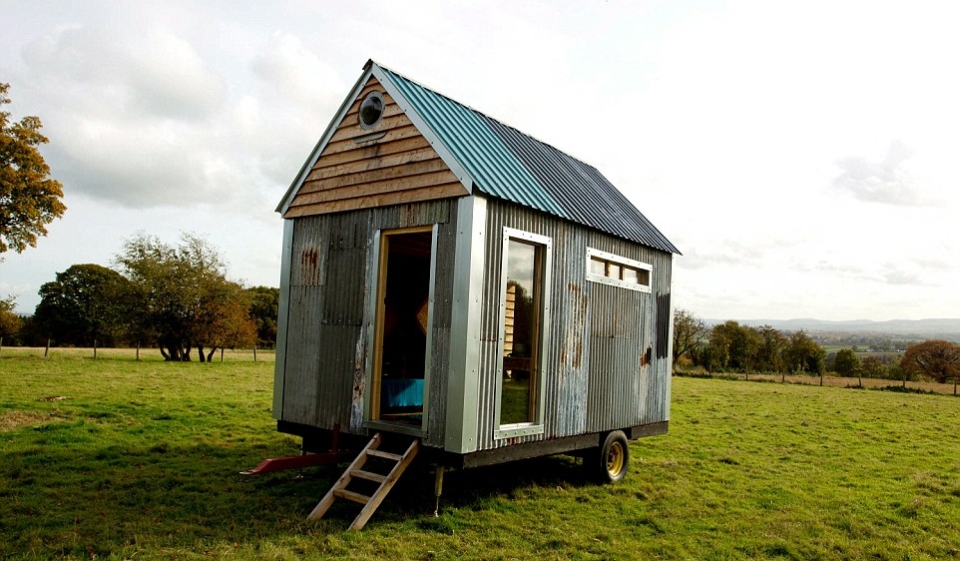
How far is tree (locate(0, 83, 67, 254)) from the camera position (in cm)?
2264

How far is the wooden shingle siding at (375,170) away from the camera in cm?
809

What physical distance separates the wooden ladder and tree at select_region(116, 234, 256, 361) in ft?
91.0

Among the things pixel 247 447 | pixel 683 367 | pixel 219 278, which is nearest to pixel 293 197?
pixel 247 447

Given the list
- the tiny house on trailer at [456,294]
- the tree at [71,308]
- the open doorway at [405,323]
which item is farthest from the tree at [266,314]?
the tiny house on trailer at [456,294]

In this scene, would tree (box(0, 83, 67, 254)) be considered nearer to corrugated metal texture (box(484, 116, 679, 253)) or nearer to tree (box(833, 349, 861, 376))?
corrugated metal texture (box(484, 116, 679, 253))

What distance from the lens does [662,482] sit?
34.4ft

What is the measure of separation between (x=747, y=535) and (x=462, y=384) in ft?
13.0

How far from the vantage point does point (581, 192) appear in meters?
10.7

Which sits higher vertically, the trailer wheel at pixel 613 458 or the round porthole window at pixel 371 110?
the round porthole window at pixel 371 110

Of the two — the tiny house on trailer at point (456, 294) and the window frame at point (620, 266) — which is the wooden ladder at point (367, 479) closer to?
the tiny house on trailer at point (456, 294)

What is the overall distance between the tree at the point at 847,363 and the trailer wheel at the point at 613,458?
41.5 meters

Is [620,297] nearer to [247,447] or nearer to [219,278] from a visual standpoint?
[247,447]

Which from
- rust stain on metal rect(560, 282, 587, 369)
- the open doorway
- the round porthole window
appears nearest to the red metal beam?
the open doorway

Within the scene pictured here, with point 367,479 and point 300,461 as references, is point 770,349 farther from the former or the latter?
point 300,461
